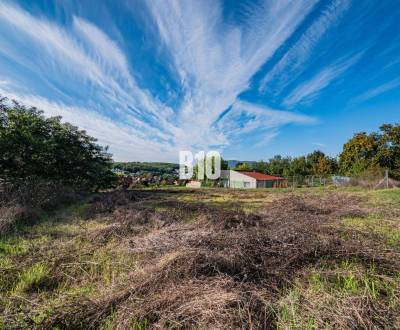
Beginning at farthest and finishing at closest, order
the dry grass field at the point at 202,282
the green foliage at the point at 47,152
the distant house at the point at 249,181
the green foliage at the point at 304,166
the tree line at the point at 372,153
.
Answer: the green foliage at the point at 304,166
the distant house at the point at 249,181
the tree line at the point at 372,153
the green foliage at the point at 47,152
the dry grass field at the point at 202,282

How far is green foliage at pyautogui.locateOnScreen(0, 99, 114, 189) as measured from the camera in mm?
7238

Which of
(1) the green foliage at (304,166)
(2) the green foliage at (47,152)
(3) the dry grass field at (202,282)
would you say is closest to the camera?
(3) the dry grass field at (202,282)

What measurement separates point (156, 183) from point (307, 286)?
87.6 ft

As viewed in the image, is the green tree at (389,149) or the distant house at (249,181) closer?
the green tree at (389,149)

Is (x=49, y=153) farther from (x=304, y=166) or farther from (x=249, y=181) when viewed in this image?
(x=304, y=166)

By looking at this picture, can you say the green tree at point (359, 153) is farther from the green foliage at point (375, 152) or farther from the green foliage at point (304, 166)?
the green foliage at point (304, 166)

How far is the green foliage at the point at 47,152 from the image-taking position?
7238mm

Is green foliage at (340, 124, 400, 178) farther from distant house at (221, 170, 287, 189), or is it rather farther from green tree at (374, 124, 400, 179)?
distant house at (221, 170, 287, 189)

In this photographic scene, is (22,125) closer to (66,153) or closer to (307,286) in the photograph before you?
(66,153)

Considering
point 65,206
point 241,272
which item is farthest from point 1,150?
point 241,272

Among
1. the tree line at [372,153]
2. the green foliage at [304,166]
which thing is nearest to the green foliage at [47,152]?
the tree line at [372,153]

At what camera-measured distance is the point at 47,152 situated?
842 centimetres

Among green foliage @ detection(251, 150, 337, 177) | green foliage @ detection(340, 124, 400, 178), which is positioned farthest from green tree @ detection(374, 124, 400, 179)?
green foliage @ detection(251, 150, 337, 177)

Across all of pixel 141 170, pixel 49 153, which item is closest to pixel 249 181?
pixel 49 153
